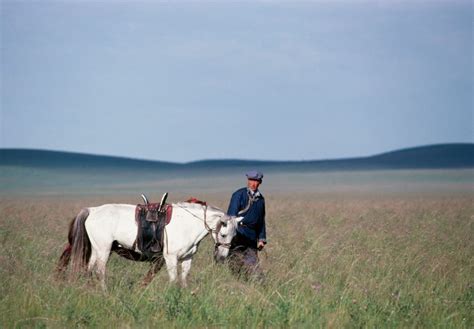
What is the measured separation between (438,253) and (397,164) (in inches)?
4528

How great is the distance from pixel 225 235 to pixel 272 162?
12424 centimetres

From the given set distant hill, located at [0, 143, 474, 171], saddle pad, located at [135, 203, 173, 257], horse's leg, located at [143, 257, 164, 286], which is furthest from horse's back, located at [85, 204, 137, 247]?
distant hill, located at [0, 143, 474, 171]

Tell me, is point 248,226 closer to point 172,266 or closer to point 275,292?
point 172,266

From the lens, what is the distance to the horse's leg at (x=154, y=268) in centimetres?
910

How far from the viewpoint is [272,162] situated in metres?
133

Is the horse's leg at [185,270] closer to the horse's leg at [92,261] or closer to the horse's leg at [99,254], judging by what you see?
the horse's leg at [99,254]

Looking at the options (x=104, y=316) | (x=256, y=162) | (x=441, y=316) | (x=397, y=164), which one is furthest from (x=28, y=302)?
(x=256, y=162)

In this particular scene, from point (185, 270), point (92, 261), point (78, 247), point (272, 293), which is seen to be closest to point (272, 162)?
point (92, 261)

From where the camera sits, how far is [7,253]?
1077 centimetres

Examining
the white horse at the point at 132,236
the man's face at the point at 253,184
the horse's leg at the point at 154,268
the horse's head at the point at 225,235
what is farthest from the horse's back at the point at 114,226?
the man's face at the point at 253,184

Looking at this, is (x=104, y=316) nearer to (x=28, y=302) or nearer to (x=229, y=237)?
(x=28, y=302)

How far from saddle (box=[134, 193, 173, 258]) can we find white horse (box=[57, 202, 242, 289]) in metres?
0.07

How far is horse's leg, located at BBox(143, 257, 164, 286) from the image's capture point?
9.10 meters

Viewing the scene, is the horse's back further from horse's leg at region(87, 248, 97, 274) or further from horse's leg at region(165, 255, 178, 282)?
horse's leg at region(165, 255, 178, 282)
